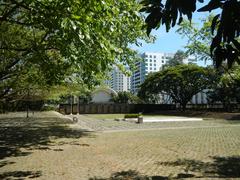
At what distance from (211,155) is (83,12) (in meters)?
7.20

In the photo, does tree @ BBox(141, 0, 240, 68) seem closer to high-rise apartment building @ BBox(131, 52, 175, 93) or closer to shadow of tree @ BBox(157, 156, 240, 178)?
shadow of tree @ BBox(157, 156, 240, 178)

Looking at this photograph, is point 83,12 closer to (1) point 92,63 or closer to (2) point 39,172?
(1) point 92,63

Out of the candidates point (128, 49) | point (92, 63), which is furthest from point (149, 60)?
point (92, 63)

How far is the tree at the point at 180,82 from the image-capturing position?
58031mm

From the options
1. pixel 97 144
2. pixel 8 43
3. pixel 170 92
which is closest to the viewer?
pixel 97 144

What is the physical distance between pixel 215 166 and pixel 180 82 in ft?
163

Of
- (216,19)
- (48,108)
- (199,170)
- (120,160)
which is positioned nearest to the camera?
(216,19)

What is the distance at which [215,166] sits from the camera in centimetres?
1075

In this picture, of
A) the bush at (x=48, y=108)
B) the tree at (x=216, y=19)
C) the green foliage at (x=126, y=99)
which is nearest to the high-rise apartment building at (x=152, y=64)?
the green foliage at (x=126, y=99)

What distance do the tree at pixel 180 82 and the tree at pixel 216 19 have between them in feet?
177

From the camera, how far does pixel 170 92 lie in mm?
63812

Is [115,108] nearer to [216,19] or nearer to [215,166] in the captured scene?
[215,166]

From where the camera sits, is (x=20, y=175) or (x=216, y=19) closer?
(x=216, y=19)

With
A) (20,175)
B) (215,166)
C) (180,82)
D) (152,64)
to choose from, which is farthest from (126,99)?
(20,175)
